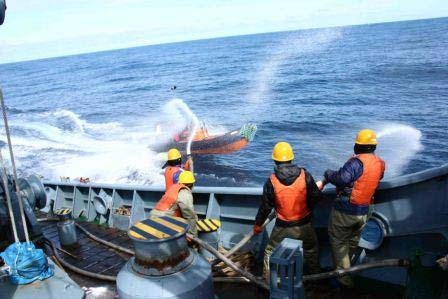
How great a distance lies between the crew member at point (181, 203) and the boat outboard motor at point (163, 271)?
1601 millimetres

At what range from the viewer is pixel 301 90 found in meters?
36.8

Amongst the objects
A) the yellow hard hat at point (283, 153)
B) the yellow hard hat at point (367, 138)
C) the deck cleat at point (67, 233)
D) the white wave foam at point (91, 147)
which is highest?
the yellow hard hat at point (367, 138)

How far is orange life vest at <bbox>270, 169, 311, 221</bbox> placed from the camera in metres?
3.70

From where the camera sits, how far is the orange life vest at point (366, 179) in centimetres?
364

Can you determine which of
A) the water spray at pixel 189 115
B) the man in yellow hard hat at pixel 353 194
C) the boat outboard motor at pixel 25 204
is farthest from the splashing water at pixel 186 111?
the man in yellow hard hat at pixel 353 194

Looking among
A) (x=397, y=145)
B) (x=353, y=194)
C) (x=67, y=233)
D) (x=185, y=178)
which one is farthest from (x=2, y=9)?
(x=397, y=145)

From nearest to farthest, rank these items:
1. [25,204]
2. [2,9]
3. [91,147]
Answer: [2,9] → [25,204] → [91,147]

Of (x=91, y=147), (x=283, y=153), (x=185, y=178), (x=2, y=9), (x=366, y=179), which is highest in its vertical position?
(x=2, y=9)

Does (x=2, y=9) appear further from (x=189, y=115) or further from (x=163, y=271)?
(x=189, y=115)

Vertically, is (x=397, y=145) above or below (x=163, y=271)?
below

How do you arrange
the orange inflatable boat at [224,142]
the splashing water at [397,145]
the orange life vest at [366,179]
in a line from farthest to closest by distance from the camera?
the orange inflatable boat at [224,142] < the splashing water at [397,145] < the orange life vest at [366,179]

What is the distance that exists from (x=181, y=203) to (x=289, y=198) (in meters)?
1.33

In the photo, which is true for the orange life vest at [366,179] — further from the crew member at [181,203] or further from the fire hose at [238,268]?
the crew member at [181,203]

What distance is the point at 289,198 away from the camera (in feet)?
12.2
